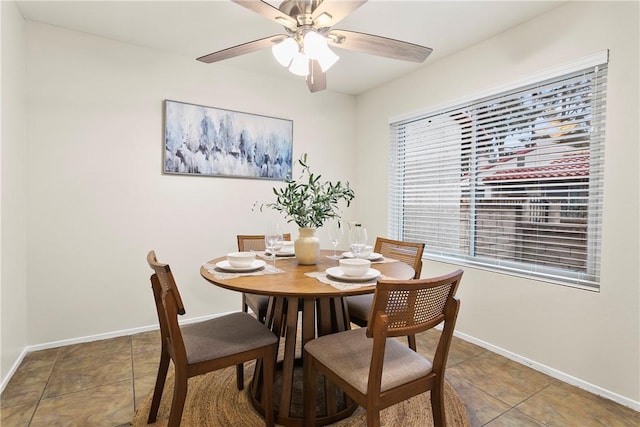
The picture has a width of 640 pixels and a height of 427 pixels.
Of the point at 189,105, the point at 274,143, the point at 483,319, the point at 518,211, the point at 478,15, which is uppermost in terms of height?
the point at 478,15

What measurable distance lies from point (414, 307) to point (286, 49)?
58.1 inches

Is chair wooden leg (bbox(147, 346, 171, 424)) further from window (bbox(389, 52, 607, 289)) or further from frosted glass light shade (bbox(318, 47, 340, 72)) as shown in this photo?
window (bbox(389, 52, 607, 289))

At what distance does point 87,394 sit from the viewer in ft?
6.35

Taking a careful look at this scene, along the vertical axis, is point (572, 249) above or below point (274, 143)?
below

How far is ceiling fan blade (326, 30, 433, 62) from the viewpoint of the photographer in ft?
5.87

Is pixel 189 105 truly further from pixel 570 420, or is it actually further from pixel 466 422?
pixel 570 420

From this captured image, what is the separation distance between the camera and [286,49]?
1.80 m

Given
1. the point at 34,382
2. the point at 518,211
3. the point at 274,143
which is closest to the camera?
the point at 34,382

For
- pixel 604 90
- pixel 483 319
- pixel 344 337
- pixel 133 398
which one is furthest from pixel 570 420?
pixel 133 398

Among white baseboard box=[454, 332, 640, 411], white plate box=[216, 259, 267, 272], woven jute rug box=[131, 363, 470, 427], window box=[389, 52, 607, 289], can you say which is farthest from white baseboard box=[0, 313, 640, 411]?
white plate box=[216, 259, 267, 272]

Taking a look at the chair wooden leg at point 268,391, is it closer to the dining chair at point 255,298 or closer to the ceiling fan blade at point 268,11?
the dining chair at point 255,298

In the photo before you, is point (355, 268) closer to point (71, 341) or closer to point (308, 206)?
point (308, 206)

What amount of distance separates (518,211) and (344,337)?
5.83ft

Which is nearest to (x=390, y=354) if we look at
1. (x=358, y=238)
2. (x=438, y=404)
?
(x=438, y=404)
